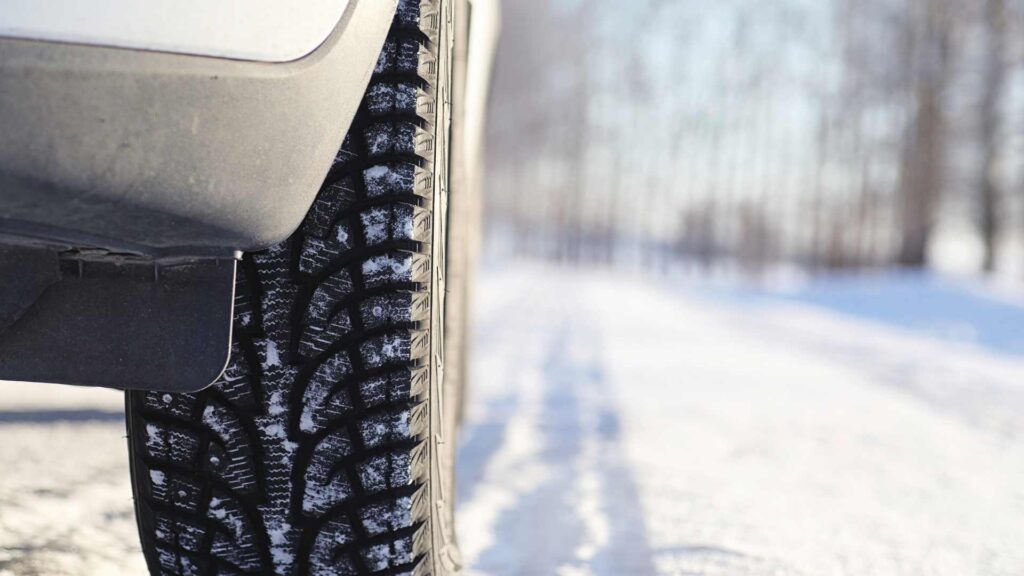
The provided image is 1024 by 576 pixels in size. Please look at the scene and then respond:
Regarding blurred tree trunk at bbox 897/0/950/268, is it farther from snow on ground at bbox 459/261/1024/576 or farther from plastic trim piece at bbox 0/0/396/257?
plastic trim piece at bbox 0/0/396/257

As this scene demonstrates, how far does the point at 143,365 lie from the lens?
78cm

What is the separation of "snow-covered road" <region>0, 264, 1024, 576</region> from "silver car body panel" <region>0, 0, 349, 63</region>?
35.6 inches

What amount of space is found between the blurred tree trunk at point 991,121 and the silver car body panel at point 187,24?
18.8 m

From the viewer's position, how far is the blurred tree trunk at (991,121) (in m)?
15.9

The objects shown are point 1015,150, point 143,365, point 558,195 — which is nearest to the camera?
point 143,365

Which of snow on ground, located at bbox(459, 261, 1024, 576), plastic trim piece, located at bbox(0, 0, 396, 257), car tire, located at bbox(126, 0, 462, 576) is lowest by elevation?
snow on ground, located at bbox(459, 261, 1024, 576)

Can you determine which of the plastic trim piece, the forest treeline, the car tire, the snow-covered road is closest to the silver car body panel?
the plastic trim piece

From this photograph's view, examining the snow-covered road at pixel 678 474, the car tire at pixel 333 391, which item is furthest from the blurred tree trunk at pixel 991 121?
the car tire at pixel 333 391

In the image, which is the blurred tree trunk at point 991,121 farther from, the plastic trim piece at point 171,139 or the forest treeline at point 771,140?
the plastic trim piece at point 171,139

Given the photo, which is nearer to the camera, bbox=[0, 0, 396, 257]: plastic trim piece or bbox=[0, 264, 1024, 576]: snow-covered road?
bbox=[0, 0, 396, 257]: plastic trim piece

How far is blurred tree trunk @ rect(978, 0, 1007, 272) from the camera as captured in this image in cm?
1594

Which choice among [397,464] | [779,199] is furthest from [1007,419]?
[779,199]

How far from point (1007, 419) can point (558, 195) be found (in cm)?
2962

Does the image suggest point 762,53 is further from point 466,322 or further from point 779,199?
point 466,322
